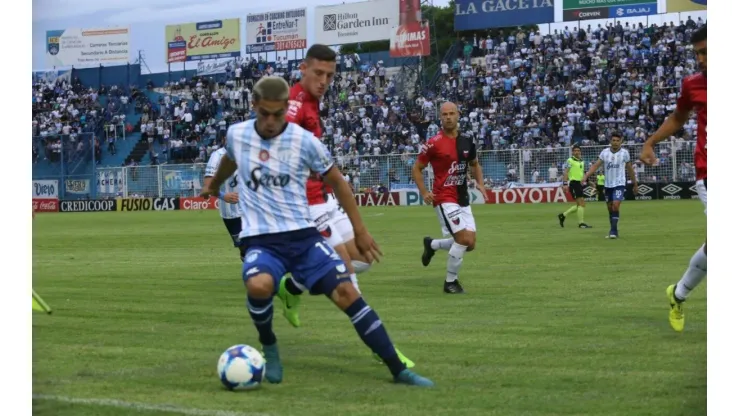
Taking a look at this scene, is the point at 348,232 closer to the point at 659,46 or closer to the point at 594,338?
the point at 594,338

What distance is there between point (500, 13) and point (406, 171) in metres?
14.9

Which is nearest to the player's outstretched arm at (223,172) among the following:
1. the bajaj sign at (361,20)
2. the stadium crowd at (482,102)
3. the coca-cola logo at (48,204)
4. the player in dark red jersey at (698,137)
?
the player in dark red jersey at (698,137)

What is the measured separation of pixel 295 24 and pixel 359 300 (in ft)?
189

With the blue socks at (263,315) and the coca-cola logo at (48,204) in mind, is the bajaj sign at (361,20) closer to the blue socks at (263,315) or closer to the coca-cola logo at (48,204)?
the coca-cola logo at (48,204)

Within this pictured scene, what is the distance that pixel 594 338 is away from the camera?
8578mm

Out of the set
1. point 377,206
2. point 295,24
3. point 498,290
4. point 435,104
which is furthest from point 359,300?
point 295,24

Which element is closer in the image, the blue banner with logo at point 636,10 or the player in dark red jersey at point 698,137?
the player in dark red jersey at point 698,137

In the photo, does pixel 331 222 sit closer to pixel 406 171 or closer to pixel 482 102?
pixel 406 171

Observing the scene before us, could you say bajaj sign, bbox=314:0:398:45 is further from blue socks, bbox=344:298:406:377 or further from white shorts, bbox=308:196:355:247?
blue socks, bbox=344:298:406:377

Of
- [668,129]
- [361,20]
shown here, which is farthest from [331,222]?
[361,20]

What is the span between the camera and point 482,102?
160ft

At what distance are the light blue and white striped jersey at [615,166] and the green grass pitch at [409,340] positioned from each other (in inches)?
206

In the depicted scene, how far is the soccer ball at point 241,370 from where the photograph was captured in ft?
21.8

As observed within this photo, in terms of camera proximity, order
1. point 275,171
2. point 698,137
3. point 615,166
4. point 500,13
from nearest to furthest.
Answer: point 275,171, point 698,137, point 615,166, point 500,13
